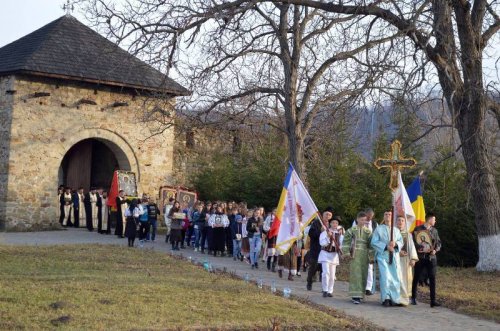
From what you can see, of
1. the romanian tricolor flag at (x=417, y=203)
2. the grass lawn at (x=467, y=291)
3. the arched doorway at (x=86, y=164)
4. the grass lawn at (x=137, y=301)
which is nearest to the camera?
the grass lawn at (x=137, y=301)

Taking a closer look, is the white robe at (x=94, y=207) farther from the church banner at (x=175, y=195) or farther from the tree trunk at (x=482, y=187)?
the tree trunk at (x=482, y=187)

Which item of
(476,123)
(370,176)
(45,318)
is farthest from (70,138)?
(45,318)

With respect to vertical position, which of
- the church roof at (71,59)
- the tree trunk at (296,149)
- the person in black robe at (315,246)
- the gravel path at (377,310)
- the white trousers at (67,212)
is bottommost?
the gravel path at (377,310)

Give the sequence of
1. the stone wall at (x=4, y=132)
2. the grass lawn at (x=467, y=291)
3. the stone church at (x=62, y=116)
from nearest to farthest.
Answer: the grass lawn at (x=467, y=291)
the stone wall at (x=4, y=132)
the stone church at (x=62, y=116)

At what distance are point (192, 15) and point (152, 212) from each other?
9007 millimetres

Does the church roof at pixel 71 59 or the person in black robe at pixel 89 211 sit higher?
the church roof at pixel 71 59

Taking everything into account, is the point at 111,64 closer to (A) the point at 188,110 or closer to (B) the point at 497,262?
(A) the point at 188,110

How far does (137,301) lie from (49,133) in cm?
1717

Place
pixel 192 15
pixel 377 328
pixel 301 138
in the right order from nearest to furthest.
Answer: pixel 377 328
pixel 192 15
pixel 301 138

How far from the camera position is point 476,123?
17.3 meters

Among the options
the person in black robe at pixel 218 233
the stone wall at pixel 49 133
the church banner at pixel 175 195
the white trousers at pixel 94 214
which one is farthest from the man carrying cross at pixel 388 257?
the white trousers at pixel 94 214

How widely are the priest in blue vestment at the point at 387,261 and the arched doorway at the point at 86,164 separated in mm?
18399

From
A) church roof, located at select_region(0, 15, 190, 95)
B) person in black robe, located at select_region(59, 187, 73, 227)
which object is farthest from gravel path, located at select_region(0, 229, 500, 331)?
church roof, located at select_region(0, 15, 190, 95)

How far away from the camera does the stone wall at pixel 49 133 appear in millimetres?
26344
